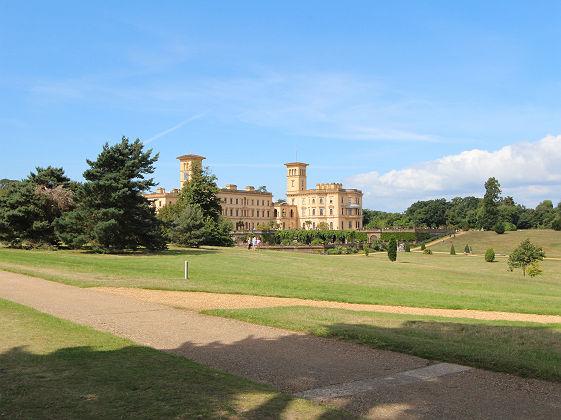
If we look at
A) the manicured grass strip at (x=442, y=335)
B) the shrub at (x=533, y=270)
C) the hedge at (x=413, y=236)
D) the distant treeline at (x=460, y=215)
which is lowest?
the shrub at (x=533, y=270)

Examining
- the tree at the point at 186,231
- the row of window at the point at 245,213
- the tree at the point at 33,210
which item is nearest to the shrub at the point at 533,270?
the tree at the point at 186,231

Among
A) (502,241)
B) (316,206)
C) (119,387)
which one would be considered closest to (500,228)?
(502,241)

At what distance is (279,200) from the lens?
164 metres

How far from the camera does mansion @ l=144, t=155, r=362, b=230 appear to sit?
120 meters

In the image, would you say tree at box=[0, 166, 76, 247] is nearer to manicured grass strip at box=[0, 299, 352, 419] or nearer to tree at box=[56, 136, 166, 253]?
tree at box=[56, 136, 166, 253]

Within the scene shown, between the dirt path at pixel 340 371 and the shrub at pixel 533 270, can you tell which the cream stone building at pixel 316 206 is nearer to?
the shrub at pixel 533 270

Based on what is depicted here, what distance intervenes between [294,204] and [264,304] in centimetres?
11808

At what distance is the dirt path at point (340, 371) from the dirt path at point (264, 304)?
1.70 meters

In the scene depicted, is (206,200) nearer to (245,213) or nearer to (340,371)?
(340,371)

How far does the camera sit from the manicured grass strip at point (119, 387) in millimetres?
4660

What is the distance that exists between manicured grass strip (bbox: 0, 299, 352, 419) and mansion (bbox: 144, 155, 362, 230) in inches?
4269

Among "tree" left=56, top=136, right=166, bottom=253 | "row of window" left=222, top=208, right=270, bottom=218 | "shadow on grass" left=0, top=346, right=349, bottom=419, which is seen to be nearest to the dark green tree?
"tree" left=56, top=136, right=166, bottom=253

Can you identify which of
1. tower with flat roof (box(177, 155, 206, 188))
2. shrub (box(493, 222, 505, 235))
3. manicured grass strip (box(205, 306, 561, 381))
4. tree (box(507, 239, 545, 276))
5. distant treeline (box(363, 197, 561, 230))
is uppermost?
tower with flat roof (box(177, 155, 206, 188))

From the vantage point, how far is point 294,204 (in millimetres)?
130000
